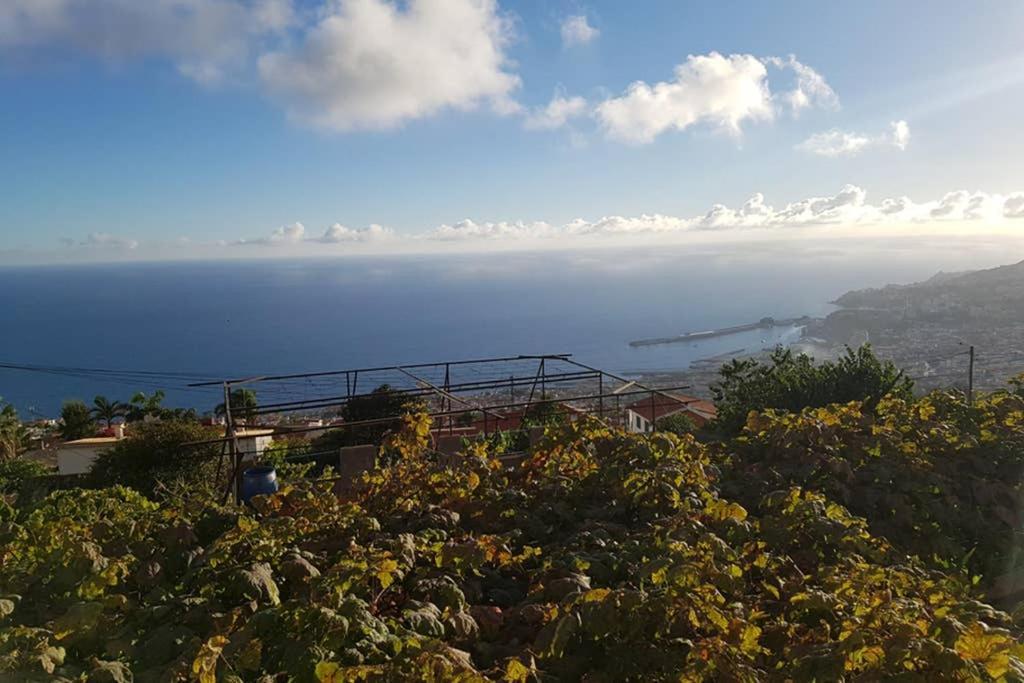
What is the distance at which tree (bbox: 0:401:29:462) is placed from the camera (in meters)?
19.6

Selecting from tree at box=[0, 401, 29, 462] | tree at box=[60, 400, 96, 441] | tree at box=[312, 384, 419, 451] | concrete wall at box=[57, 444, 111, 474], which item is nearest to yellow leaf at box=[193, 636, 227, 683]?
tree at box=[312, 384, 419, 451]

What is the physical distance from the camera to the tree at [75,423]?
24.7 meters

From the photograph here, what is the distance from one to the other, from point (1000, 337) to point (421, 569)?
185ft

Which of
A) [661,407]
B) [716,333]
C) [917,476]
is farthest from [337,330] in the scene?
[917,476]

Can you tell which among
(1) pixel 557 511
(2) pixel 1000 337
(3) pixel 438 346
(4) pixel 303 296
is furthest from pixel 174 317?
(1) pixel 557 511

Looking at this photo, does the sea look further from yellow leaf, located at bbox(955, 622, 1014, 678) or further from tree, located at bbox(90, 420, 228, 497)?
yellow leaf, located at bbox(955, 622, 1014, 678)

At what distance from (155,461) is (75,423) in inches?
574

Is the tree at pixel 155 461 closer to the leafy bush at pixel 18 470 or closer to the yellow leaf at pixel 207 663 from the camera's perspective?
the leafy bush at pixel 18 470

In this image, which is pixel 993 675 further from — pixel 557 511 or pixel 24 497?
pixel 24 497

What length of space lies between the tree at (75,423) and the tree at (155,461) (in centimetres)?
1218

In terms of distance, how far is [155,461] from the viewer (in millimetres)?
13836

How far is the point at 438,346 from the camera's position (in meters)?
110

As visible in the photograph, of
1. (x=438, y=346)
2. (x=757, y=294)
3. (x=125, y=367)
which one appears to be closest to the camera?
(x=125, y=367)

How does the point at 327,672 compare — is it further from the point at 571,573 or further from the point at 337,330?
the point at 337,330
